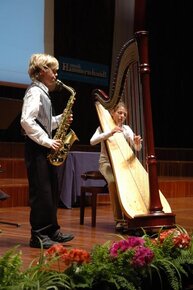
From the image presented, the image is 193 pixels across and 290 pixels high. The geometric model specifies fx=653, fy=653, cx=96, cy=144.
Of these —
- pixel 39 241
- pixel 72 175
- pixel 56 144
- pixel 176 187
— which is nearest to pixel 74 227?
pixel 39 241

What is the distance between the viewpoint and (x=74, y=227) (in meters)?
5.40

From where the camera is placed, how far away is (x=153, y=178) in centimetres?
419

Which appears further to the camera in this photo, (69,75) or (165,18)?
(165,18)

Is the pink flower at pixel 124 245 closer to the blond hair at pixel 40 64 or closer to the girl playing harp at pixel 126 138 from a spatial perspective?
the blond hair at pixel 40 64

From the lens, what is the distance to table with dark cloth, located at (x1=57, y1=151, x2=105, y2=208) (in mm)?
7137

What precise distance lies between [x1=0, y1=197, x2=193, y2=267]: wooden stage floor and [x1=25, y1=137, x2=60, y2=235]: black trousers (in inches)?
8.0

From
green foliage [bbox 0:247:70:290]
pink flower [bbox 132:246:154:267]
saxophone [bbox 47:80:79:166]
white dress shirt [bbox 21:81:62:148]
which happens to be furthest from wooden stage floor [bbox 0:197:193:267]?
green foliage [bbox 0:247:70:290]

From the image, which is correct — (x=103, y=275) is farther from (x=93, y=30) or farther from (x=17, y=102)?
(x=93, y=30)

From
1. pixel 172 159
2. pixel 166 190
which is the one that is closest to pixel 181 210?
pixel 166 190

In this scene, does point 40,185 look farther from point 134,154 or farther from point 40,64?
point 134,154

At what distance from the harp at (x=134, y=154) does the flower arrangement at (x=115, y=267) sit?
3.76 ft

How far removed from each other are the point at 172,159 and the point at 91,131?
5.54 ft

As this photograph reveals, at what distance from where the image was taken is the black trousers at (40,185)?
4.07m

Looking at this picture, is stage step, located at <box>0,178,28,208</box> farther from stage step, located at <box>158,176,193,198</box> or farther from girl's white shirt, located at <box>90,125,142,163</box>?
stage step, located at <box>158,176,193,198</box>
